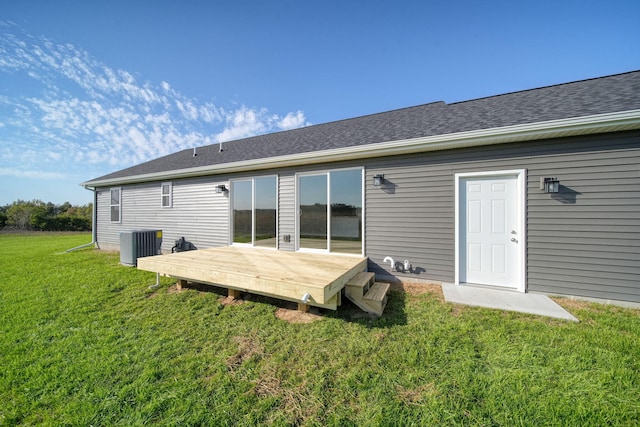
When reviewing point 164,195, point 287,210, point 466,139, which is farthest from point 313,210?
point 164,195

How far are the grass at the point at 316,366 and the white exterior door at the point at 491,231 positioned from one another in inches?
33.1

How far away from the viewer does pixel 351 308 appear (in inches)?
133

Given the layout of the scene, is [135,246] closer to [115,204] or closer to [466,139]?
[115,204]

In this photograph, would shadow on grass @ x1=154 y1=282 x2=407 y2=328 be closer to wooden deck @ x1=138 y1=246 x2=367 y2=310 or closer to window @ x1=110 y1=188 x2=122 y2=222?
wooden deck @ x1=138 y1=246 x2=367 y2=310

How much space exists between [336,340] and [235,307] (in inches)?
69.6

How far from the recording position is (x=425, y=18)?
20.7 ft

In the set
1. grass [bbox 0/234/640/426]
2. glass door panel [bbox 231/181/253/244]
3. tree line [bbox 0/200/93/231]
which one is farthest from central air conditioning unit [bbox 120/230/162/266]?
tree line [bbox 0/200/93/231]

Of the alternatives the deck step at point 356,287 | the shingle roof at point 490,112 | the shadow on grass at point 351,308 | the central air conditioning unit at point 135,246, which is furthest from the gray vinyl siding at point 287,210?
the central air conditioning unit at point 135,246

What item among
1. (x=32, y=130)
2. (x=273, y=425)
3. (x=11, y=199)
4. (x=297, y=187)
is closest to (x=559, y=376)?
(x=273, y=425)

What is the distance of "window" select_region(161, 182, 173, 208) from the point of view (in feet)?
25.0

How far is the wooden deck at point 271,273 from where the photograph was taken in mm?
2770

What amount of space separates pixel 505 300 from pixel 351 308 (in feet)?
7.96

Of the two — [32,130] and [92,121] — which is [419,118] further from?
[32,130]

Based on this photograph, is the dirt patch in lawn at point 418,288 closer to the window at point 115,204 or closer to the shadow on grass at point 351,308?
the shadow on grass at point 351,308
